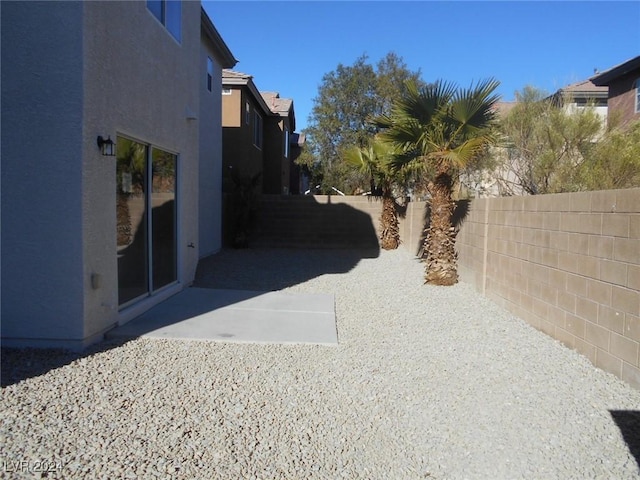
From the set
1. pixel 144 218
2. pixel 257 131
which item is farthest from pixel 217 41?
pixel 144 218

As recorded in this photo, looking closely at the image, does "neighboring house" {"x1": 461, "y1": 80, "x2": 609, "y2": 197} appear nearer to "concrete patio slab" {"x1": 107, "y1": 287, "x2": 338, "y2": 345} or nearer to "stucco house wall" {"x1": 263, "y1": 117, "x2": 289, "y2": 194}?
"concrete patio slab" {"x1": 107, "y1": 287, "x2": 338, "y2": 345}

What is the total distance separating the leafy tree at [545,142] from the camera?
13242 millimetres

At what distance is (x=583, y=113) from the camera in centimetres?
1349

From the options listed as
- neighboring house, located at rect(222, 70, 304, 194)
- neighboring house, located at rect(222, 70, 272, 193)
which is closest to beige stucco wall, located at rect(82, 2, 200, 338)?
neighboring house, located at rect(222, 70, 304, 194)

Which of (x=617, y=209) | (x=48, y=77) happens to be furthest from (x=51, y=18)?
(x=617, y=209)

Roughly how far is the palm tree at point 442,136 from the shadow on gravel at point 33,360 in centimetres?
675

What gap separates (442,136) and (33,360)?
7.97 m

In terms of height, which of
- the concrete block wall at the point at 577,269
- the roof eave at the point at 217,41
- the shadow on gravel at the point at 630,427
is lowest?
the shadow on gravel at the point at 630,427

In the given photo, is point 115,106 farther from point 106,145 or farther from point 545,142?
point 545,142

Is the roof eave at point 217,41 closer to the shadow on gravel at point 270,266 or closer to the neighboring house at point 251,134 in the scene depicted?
the neighboring house at point 251,134

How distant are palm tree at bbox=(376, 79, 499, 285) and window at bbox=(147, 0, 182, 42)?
4317 mm

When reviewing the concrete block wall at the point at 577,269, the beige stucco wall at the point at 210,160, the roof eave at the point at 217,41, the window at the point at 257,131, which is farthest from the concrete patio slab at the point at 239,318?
the window at the point at 257,131

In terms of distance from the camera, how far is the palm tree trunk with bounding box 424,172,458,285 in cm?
1054

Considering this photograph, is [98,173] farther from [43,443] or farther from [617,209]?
[617,209]
